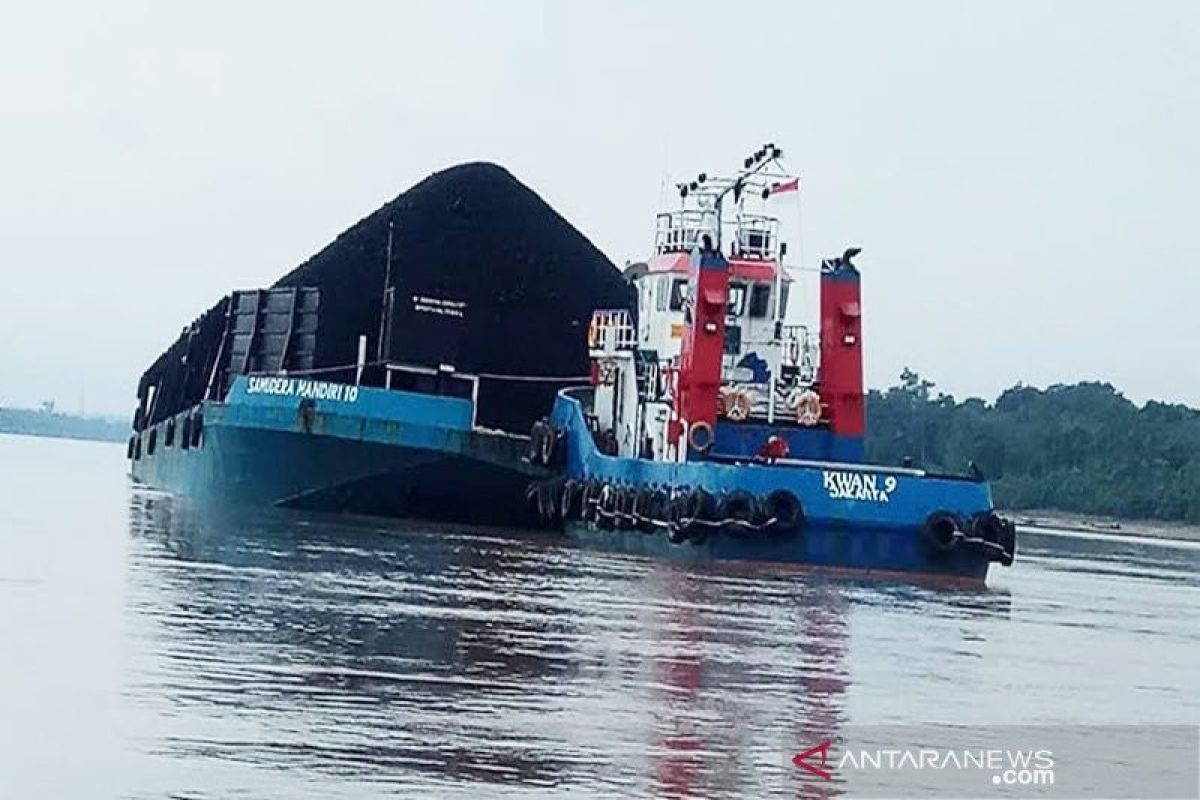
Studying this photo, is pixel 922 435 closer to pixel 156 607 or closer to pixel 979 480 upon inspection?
pixel 979 480

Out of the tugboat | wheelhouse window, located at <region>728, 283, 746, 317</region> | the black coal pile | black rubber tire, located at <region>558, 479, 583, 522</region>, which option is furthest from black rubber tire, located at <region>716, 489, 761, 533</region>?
the black coal pile

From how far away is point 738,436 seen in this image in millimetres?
27406

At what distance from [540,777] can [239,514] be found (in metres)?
23.5

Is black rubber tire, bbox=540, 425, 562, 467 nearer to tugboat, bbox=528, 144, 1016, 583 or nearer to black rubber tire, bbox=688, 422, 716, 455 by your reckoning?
tugboat, bbox=528, 144, 1016, 583

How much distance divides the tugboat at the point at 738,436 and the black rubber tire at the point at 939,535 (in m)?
0.02

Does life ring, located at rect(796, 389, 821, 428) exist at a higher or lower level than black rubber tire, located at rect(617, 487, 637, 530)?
higher

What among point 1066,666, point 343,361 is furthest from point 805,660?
point 343,361

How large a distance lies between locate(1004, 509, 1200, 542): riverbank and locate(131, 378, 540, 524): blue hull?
4893 centimetres

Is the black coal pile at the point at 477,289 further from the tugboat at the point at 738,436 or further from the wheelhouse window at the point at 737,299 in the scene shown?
the wheelhouse window at the point at 737,299

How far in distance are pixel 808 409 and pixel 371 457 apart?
22.0ft

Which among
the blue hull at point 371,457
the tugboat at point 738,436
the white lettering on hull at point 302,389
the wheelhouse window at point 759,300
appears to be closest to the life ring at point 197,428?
the blue hull at point 371,457

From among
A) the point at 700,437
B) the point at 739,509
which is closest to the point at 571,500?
the point at 700,437

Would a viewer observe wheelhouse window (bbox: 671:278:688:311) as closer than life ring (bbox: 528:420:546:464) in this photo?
Yes

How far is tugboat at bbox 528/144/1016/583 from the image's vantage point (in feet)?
80.5
